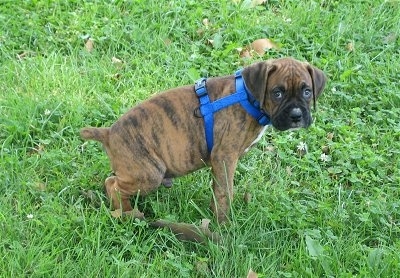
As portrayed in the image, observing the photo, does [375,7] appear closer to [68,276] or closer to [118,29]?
[118,29]

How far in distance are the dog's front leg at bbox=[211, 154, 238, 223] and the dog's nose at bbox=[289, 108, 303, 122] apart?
54 centimetres

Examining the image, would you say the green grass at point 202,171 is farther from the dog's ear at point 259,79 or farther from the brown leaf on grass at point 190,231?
the dog's ear at point 259,79

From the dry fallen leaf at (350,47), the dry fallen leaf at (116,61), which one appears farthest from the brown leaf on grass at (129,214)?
the dry fallen leaf at (350,47)

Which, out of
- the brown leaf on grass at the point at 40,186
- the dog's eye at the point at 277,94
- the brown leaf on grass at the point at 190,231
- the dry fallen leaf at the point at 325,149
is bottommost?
the dry fallen leaf at the point at 325,149

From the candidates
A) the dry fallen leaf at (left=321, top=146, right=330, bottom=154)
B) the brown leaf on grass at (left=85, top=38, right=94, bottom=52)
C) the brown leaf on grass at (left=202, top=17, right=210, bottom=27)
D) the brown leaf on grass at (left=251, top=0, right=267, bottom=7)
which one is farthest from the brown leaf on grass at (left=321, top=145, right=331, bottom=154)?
the brown leaf on grass at (left=85, top=38, right=94, bottom=52)

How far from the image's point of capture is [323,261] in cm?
452

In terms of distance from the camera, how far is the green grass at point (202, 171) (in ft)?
15.2

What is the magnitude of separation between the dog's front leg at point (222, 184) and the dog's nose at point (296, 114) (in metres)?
0.54

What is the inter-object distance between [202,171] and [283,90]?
1189 mm

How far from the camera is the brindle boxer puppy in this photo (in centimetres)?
469

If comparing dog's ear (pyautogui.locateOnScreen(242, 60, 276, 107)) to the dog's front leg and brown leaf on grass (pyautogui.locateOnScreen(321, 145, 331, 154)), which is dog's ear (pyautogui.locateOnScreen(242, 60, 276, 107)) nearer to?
the dog's front leg

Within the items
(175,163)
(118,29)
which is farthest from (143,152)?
(118,29)

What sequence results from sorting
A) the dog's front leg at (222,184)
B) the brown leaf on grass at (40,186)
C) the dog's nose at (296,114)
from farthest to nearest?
the brown leaf on grass at (40,186) < the dog's front leg at (222,184) < the dog's nose at (296,114)

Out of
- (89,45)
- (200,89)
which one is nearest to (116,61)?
(89,45)
